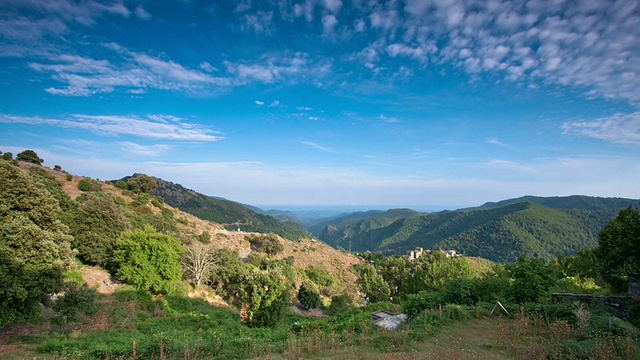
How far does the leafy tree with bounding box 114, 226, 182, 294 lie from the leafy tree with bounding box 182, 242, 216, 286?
429cm

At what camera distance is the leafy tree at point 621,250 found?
9.59m

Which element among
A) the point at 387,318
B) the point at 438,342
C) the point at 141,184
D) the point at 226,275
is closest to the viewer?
the point at 438,342

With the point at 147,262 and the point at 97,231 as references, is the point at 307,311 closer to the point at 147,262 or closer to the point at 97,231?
the point at 147,262

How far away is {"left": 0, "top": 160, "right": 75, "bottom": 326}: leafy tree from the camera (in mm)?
9148

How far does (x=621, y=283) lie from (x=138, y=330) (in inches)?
842

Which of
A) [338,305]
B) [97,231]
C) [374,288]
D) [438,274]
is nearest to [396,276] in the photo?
[374,288]

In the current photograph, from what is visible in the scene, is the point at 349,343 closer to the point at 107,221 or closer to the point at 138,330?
the point at 138,330

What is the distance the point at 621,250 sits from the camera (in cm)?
1005

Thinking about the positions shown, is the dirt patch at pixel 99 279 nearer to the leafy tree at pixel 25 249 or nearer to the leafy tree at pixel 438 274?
the leafy tree at pixel 25 249

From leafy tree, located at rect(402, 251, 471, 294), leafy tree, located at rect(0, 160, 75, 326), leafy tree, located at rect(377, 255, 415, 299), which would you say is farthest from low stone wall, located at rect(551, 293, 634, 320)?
leafy tree, located at rect(377, 255, 415, 299)

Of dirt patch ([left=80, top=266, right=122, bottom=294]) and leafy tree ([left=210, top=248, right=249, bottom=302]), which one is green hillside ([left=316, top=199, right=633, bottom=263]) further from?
dirt patch ([left=80, top=266, right=122, bottom=294])

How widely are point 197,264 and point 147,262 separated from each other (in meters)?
6.08

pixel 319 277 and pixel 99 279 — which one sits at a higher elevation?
pixel 99 279

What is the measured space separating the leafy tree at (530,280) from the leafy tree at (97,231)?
82.7 feet
